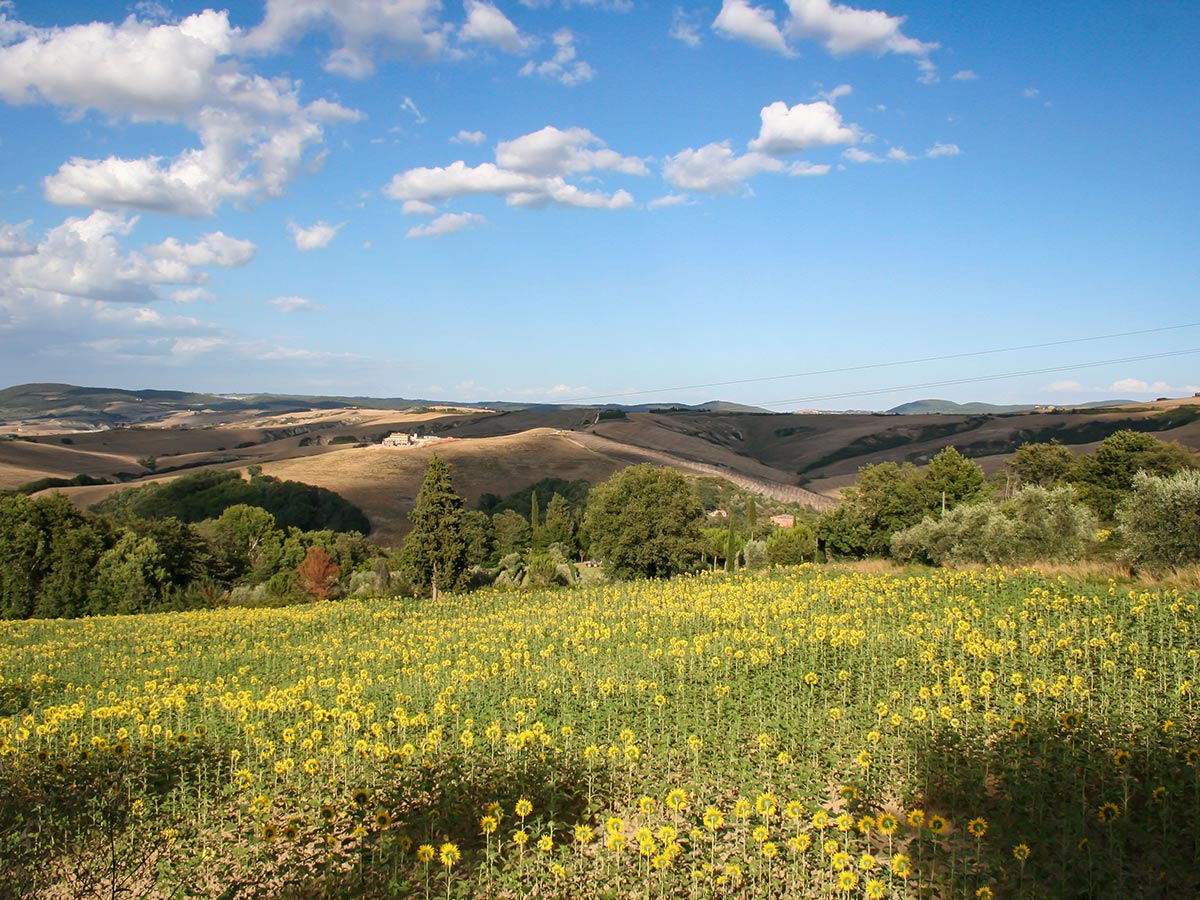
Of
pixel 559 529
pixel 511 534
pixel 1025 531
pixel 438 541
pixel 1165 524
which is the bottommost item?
pixel 511 534

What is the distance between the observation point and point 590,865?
707 centimetres

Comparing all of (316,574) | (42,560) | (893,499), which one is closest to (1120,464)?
(893,499)

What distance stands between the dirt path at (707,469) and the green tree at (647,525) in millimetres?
73092

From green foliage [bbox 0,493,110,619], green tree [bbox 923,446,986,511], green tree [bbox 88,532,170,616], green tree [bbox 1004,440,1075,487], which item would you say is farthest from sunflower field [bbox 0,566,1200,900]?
green tree [bbox 1004,440,1075,487]

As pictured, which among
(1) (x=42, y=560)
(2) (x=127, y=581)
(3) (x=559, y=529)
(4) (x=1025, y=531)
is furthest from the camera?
(3) (x=559, y=529)

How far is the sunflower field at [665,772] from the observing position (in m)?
6.77

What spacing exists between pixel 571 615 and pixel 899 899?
16.4 m

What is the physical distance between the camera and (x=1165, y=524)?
83.8ft

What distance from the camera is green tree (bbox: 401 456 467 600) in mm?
40500

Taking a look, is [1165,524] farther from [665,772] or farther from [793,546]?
[793,546]

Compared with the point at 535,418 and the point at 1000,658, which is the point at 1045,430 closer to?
the point at 535,418

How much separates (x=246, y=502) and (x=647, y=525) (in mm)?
76480

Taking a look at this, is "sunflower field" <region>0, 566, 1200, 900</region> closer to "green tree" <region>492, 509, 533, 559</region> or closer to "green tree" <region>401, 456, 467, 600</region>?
"green tree" <region>401, 456, 467, 600</region>

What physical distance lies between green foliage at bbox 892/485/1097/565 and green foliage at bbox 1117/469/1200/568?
237 inches
